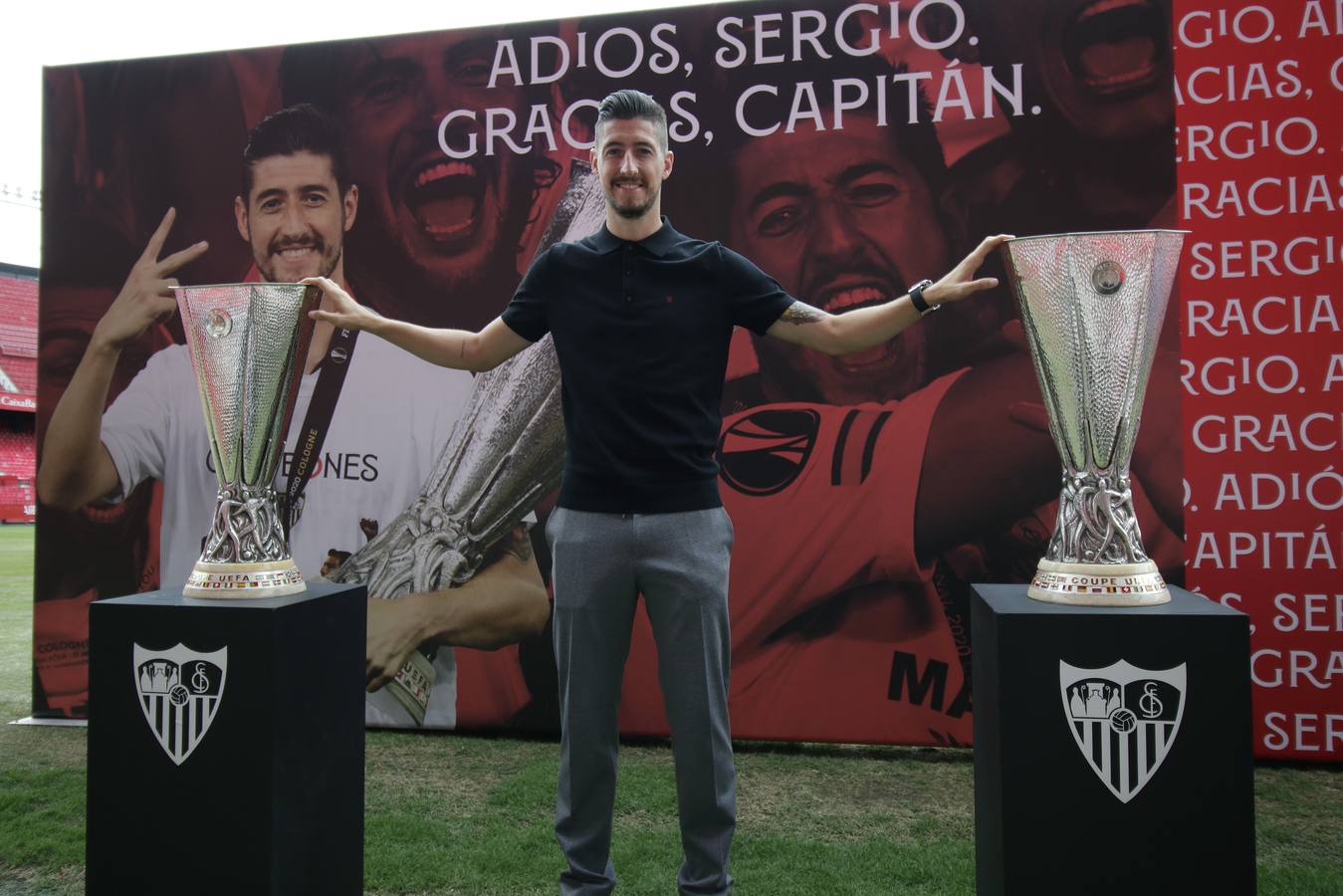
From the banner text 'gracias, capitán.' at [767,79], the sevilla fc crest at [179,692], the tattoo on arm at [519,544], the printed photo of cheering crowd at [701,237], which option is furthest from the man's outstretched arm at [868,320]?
the tattoo on arm at [519,544]

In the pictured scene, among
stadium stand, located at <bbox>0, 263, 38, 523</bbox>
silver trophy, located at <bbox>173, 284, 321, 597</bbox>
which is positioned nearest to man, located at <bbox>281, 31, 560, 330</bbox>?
silver trophy, located at <bbox>173, 284, 321, 597</bbox>

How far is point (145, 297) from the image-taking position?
3.29 metres

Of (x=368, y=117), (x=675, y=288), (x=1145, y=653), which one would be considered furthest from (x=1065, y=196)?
(x=368, y=117)

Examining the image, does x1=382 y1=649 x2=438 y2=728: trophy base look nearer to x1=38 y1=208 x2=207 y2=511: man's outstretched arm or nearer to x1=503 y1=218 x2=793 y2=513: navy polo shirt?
x1=38 y1=208 x2=207 y2=511: man's outstretched arm

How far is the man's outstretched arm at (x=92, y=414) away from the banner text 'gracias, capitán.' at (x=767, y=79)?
1122mm

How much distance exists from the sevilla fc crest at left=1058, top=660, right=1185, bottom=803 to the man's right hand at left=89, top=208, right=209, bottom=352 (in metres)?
3.10

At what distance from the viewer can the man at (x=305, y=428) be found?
309 cm

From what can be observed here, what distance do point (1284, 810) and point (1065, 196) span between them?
1.74 m

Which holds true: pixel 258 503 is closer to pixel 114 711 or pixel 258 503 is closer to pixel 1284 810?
pixel 114 711

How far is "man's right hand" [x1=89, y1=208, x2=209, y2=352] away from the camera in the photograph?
328cm

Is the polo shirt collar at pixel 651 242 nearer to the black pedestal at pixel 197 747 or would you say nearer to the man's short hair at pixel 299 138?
the black pedestal at pixel 197 747

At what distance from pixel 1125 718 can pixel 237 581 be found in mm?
1399

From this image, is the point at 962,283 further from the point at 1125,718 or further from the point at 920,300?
the point at 1125,718

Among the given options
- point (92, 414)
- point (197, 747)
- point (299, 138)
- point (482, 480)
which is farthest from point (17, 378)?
point (197, 747)
